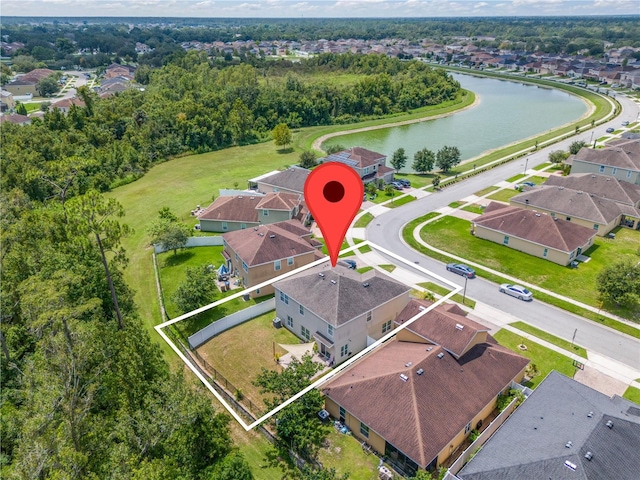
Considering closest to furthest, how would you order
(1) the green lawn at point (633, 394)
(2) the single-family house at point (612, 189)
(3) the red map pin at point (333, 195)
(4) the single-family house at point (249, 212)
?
(3) the red map pin at point (333, 195), (1) the green lawn at point (633, 394), (4) the single-family house at point (249, 212), (2) the single-family house at point (612, 189)

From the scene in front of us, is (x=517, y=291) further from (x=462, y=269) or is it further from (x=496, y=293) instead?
(x=462, y=269)

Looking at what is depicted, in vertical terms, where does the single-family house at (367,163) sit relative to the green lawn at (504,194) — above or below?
above

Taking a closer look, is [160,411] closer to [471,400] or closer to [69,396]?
[69,396]

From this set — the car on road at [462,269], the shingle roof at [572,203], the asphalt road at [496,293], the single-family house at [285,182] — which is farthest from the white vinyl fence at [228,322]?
the shingle roof at [572,203]

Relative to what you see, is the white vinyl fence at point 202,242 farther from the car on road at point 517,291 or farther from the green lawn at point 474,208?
the green lawn at point 474,208

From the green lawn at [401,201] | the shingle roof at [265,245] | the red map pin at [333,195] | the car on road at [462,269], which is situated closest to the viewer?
the red map pin at [333,195]

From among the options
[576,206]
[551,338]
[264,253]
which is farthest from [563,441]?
[576,206]

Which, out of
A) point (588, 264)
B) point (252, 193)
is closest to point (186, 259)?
point (252, 193)
